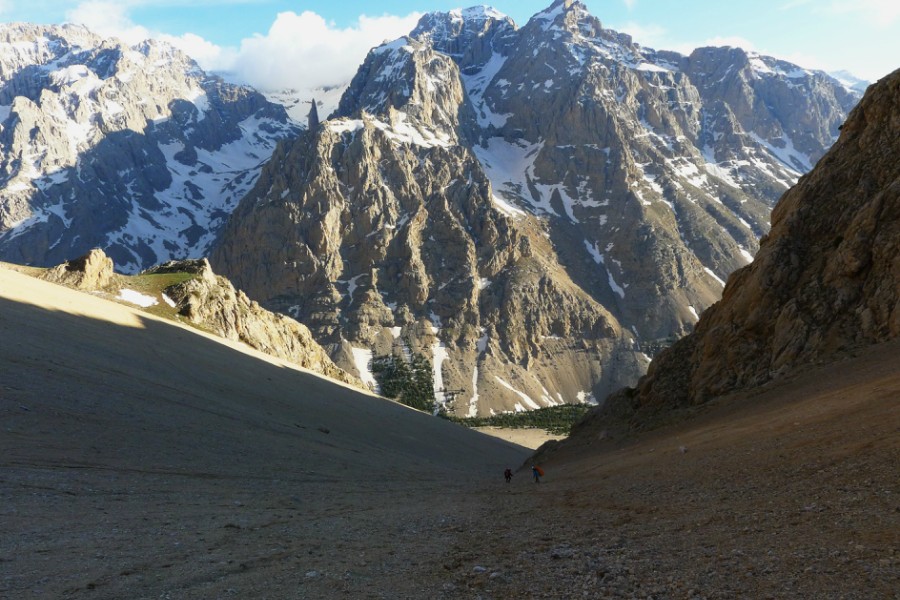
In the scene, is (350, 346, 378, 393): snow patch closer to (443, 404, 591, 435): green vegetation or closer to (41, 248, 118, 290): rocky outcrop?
(443, 404, 591, 435): green vegetation

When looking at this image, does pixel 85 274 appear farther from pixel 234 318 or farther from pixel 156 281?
pixel 234 318

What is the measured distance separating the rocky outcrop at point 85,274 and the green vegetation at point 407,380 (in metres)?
71.8

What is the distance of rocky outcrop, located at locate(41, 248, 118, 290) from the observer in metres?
60.5

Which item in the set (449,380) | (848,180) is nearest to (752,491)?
(848,180)

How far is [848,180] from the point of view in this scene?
3103 cm

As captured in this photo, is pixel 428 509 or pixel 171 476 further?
pixel 171 476

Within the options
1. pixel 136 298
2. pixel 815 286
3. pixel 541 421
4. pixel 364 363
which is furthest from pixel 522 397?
pixel 815 286

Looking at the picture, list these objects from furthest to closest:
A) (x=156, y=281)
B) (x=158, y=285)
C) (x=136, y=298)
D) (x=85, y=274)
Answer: (x=156, y=281) → (x=158, y=285) → (x=136, y=298) → (x=85, y=274)

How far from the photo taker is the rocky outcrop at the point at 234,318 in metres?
67.0

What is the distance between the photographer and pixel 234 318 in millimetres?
71812

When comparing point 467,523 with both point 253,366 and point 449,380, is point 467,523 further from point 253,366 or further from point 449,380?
point 449,380

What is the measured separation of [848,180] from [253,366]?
4170 cm

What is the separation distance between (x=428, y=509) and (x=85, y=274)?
59.4 metres

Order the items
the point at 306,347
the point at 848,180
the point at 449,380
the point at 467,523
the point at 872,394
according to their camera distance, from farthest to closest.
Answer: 1. the point at 449,380
2. the point at 306,347
3. the point at 848,180
4. the point at 872,394
5. the point at 467,523
